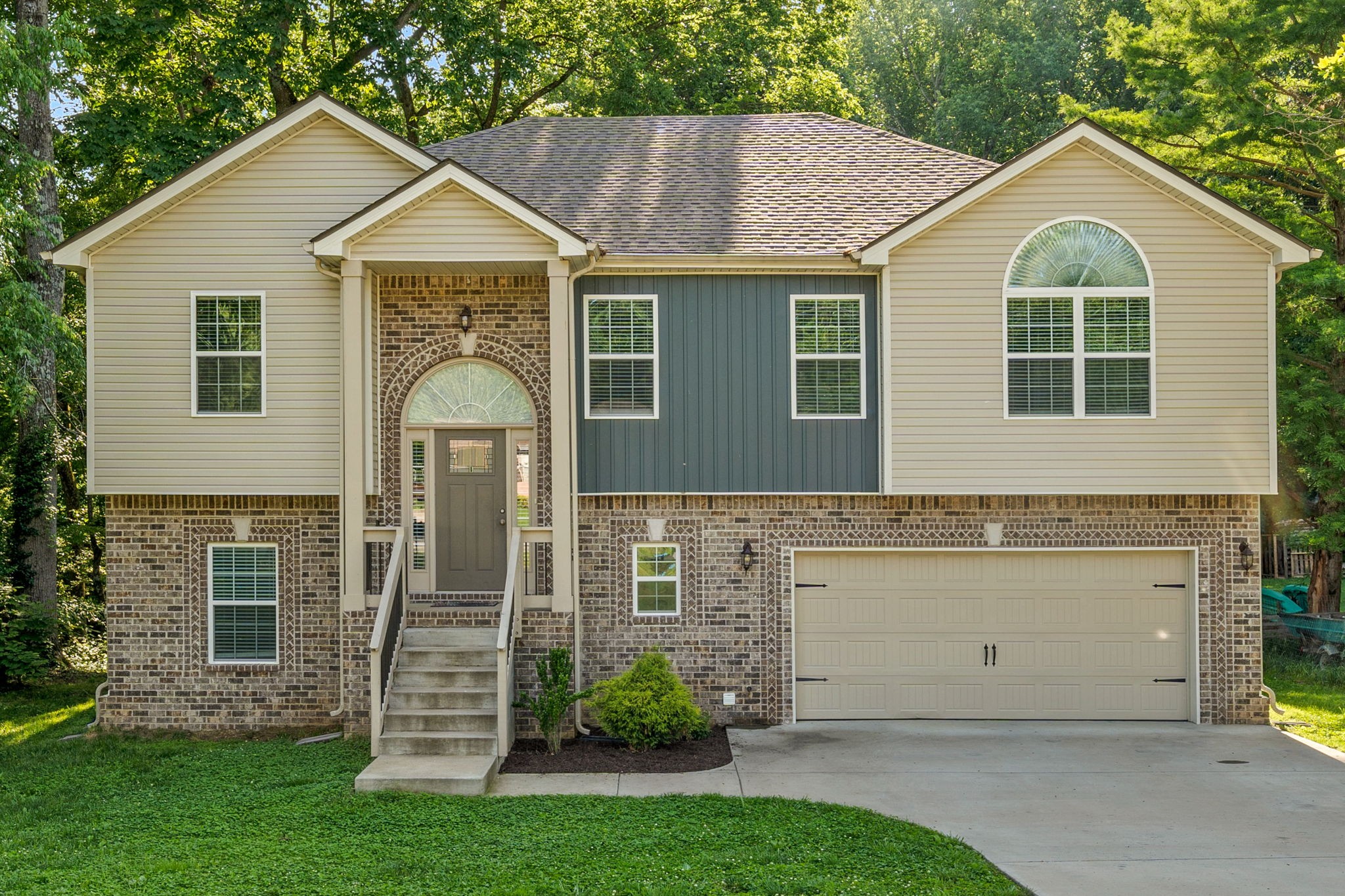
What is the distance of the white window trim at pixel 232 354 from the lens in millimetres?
12289

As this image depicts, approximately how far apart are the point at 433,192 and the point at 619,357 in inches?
108

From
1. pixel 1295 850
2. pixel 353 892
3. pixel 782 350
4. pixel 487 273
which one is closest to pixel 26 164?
pixel 487 273

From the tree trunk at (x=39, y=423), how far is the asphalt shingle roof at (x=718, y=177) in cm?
640

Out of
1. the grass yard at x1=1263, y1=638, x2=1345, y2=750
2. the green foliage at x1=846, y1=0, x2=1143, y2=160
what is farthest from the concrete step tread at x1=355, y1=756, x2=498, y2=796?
the green foliage at x1=846, y1=0, x2=1143, y2=160

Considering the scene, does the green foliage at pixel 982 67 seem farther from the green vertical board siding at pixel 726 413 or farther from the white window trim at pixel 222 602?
the white window trim at pixel 222 602

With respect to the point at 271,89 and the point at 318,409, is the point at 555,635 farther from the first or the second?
the point at 271,89

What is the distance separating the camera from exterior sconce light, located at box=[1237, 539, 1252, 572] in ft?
40.0

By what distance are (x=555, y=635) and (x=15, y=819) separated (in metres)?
5.08

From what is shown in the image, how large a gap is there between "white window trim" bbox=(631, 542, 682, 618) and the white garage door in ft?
4.61

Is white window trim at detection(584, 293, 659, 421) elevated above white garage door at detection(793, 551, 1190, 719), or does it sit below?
above

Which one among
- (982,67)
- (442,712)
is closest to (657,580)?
(442,712)

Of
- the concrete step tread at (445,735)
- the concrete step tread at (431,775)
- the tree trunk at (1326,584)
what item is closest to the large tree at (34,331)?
the concrete step tread at (445,735)

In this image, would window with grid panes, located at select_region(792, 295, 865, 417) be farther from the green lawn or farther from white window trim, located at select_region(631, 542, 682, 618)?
the green lawn

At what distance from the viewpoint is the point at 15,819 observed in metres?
8.89
